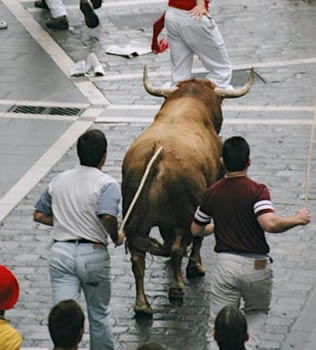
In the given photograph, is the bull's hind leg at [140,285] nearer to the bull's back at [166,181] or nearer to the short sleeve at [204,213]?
the bull's back at [166,181]

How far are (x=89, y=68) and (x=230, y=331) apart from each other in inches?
458

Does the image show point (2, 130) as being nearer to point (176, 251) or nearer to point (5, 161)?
point (5, 161)

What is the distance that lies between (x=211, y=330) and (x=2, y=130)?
24.0 feet

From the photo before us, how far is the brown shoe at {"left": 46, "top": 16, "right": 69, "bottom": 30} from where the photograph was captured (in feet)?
68.8

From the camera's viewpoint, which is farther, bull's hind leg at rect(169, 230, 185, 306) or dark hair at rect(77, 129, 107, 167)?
bull's hind leg at rect(169, 230, 185, 306)

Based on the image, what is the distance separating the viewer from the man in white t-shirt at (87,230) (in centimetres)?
1005

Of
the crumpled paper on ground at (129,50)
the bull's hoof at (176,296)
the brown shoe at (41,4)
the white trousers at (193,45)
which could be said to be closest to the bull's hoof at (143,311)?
the bull's hoof at (176,296)

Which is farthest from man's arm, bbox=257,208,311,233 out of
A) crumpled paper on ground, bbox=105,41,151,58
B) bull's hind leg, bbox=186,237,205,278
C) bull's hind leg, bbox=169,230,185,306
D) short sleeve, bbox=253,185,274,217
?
crumpled paper on ground, bbox=105,41,151,58

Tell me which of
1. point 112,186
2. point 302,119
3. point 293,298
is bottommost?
point 302,119

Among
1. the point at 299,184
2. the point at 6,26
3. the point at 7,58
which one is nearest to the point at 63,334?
the point at 299,184

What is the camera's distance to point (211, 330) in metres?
10.1

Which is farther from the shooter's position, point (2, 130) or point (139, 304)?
point (2, 130)

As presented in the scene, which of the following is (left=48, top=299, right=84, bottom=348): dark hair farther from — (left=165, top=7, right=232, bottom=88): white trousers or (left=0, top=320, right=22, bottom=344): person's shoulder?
(left=165, top=7, right=232, bottom=88): white trousers

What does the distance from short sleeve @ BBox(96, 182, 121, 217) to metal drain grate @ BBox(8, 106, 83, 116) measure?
24.1 ft
